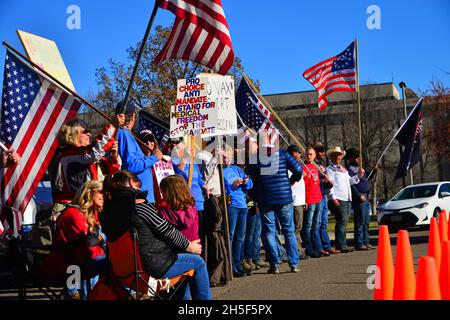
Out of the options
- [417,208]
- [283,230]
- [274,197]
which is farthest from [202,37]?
[417,208]

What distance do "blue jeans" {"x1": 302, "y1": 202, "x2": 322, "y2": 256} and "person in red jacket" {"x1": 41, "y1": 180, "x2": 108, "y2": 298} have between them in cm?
595

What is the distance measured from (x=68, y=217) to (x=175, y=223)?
3.72 feet

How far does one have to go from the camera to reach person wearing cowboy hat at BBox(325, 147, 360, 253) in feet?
44.3

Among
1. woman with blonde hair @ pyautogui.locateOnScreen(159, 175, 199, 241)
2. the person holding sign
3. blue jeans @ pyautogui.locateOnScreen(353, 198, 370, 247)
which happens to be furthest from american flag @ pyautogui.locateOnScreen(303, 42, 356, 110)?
woman with blonde hair @ pyautogui.locateOnScreen(159, 175, 199, 241)

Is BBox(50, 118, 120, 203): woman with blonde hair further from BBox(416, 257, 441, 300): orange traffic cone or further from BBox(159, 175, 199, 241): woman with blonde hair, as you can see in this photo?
BBox(416, 257, 441, 300): orange traffic cone

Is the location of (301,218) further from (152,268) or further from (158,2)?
(152,268)

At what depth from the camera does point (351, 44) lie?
52.2 ft

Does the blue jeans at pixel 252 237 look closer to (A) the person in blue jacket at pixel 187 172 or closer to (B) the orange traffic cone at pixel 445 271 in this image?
(A) the person in blue jacket at pixel 187 172

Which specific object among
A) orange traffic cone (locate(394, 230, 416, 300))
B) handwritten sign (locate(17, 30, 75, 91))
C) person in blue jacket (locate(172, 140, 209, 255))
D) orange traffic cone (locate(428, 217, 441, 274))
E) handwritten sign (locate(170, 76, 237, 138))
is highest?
handwritten sign (locate(17, 30, 75, 91))

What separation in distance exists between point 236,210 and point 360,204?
4.35 m

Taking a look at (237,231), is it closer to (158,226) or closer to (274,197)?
(274,197)

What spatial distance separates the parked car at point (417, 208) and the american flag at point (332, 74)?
4.85 m

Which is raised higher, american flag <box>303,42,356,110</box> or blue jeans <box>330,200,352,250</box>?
american flag <box>303,42,356,110</box>

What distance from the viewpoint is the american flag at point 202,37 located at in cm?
908
